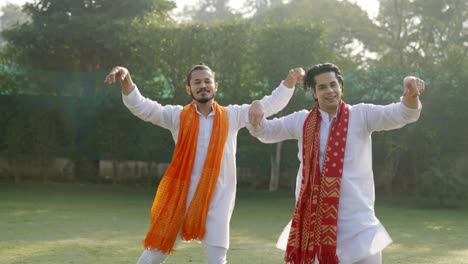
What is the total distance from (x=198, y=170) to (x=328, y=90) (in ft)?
4.25

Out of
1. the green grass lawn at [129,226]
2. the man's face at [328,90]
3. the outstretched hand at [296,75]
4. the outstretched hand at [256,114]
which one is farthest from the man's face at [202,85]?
the green grass lawn at [129,226]

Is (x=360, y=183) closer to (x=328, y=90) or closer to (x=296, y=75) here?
(x=328, y=90)

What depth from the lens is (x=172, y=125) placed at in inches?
209

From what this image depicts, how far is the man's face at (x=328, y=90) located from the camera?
13.6 feet

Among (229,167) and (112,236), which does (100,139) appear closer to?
(112,236)

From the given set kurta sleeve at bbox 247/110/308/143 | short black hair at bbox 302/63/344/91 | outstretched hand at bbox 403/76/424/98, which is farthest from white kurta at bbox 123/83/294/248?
outstretched hand at bbox 403/76/424/98

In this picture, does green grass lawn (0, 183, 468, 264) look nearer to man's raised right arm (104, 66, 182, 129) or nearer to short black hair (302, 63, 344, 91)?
man's raised right arm (104, 66, 182, 129)

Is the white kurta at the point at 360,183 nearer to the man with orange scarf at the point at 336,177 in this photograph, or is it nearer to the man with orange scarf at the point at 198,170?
the man with orange scarf at the point at 336,177

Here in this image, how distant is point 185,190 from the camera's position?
504 centimetres

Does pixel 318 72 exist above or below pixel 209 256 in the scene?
above

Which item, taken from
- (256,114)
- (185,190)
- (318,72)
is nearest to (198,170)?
(185,190)

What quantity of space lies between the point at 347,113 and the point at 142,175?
10.7m

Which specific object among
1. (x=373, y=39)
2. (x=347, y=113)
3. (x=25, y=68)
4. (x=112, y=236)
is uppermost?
(x=373, y=39)

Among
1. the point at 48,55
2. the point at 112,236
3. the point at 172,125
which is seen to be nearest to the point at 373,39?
the point at 48,55
